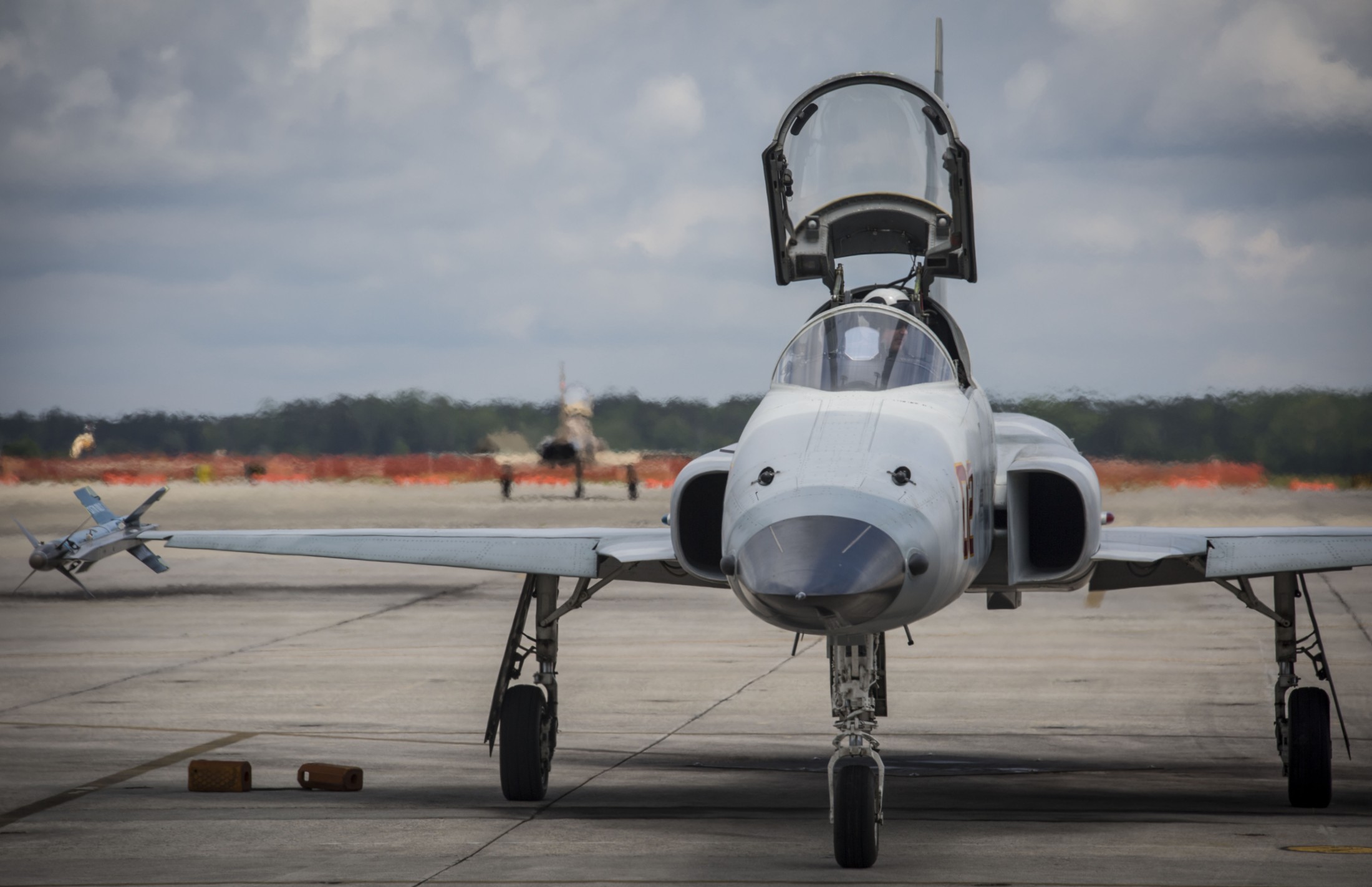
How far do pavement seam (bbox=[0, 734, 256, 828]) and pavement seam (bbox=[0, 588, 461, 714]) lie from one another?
304 cm

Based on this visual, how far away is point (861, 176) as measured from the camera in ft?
35.5

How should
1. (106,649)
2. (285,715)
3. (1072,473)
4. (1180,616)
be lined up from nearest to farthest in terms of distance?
(1072,473), (285,715), (106,649), (1180,616)

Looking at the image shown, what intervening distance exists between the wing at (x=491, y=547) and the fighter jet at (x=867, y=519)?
2cm

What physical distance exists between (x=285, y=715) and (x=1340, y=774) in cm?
887

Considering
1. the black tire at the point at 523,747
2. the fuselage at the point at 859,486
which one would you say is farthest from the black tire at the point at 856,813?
the black tire at the point at 523,747

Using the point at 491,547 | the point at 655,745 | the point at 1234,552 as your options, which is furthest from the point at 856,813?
the point at 655,745

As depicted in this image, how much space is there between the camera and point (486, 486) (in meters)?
73.4

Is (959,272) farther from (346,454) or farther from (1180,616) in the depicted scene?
(346,454)

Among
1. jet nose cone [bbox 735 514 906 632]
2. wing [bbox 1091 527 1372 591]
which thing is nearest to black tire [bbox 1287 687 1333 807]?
wing [bbox 1091 527 1372 591]

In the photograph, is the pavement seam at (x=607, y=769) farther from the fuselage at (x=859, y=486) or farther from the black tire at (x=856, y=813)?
the fuselage at (x=859, y=486)

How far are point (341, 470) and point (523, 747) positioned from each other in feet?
194

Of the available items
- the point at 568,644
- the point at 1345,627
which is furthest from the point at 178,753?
the point at 1345,627

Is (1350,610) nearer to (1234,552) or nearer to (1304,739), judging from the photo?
(1304,739)

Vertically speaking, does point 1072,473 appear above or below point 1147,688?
above
